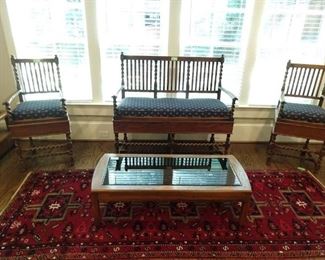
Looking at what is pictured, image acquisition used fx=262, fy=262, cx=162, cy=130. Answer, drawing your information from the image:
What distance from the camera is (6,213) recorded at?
2.00 meters

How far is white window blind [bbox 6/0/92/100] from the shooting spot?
108 inches

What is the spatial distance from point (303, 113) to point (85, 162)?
226cm

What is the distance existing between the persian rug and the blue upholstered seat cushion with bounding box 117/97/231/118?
0.80 metres

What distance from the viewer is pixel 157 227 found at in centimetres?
191

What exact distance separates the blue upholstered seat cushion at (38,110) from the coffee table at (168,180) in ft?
2.58

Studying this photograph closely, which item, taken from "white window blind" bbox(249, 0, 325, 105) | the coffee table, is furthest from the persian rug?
"white window blind" bbox(249, 0, 325, 105)

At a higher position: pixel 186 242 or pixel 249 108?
pixel 249 108

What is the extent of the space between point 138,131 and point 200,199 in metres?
1.10

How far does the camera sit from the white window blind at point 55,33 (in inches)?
108

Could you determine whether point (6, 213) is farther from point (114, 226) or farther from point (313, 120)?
point (313, 120)

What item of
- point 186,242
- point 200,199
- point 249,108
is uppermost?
point 249,108

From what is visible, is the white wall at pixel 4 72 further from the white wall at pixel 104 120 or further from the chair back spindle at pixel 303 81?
the chair back spindle at pixel 303 81

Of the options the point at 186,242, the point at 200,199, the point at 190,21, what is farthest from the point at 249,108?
the point at 186,242

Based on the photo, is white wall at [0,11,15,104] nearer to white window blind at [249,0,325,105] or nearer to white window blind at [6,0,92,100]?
white window blind at [6,0,92,100]
